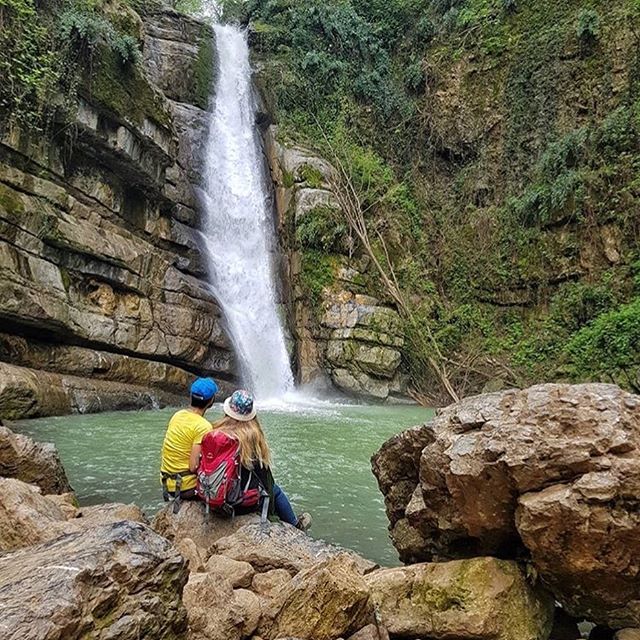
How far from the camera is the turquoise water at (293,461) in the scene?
17.0 feet

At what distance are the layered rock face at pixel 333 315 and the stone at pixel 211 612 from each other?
557 inches

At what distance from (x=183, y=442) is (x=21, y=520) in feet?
4.51

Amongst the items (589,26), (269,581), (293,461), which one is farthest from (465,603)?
(589,26)

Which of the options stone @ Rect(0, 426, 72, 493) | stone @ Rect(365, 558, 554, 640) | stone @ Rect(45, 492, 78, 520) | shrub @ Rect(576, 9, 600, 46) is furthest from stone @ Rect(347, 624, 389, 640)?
shrub @ Rect(576, 9, 600, 46)

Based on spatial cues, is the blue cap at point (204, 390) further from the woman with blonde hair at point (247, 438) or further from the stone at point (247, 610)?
the stone at point (247, 610)

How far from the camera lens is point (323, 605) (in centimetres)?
237

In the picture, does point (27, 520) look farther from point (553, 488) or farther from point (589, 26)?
point (589, 26)

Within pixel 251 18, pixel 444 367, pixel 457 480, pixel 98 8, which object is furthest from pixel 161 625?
pixel 251 18

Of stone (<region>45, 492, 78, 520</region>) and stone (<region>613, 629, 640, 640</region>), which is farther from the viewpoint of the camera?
stone (<region>45, 492, 78, 520</region>)

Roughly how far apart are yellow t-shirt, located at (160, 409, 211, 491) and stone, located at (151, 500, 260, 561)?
0.21 meters

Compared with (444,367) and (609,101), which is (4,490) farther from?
(609,101)

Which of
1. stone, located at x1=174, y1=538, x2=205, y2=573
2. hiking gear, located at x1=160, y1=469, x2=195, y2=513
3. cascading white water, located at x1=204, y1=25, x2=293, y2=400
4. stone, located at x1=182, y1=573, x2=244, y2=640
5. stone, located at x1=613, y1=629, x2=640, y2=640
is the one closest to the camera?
stone, located at x1=182, y1=573, x2=244, y2=640

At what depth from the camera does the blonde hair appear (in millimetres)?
3961

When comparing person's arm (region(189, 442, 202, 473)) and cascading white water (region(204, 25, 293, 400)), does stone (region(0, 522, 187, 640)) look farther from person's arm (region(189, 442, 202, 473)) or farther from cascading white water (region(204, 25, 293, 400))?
cascading white water (region(204, 25, 293, 400))
